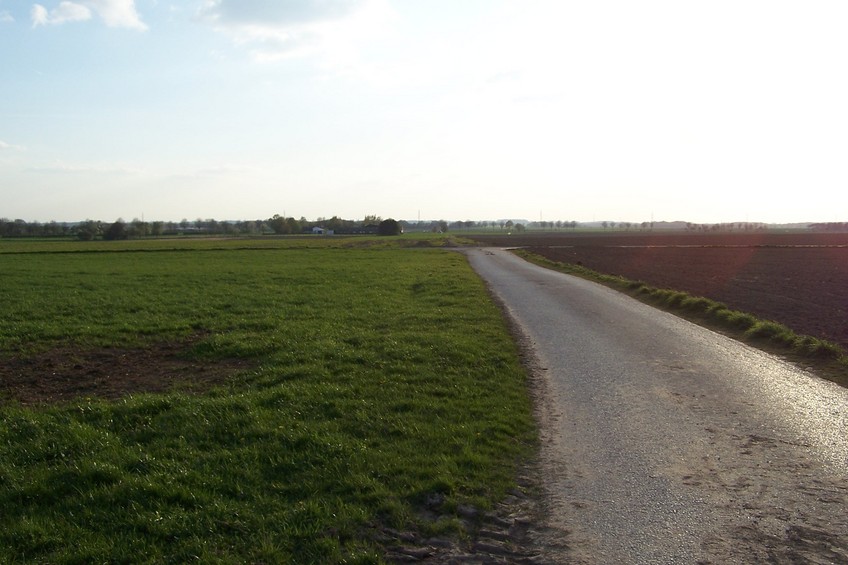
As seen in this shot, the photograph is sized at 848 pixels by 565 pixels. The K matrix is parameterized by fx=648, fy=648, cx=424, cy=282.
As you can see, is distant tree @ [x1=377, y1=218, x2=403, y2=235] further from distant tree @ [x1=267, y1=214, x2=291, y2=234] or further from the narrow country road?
the narrow country road

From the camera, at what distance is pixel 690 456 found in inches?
235

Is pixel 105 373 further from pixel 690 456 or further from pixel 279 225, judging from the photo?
pixel 279 225

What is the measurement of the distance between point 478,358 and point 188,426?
16.4 feet

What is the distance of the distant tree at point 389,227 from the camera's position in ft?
453

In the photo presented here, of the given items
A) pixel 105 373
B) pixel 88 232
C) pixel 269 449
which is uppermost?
pixel 88 232

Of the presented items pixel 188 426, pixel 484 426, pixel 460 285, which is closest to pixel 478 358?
pixel 484 426

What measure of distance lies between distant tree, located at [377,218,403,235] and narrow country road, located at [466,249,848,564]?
127 m

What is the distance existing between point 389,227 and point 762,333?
127 metres

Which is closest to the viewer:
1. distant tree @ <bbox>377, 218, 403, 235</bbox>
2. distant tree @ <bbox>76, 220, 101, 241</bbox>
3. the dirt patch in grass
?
the dirt patch in grass

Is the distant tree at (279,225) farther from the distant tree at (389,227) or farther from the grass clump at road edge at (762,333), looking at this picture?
the grass clump at road edge at (762,333)

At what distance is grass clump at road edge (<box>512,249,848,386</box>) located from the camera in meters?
10.2

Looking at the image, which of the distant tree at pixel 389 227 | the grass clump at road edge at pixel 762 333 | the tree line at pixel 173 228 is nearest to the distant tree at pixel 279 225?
the tree line at pixel 173 228

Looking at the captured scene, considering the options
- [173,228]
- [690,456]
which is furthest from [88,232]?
[690,456]

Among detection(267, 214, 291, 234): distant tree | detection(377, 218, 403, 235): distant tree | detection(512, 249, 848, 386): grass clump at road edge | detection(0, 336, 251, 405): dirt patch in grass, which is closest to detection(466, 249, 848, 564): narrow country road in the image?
detection(512, 249, 848, 386): grass clump at road edge
